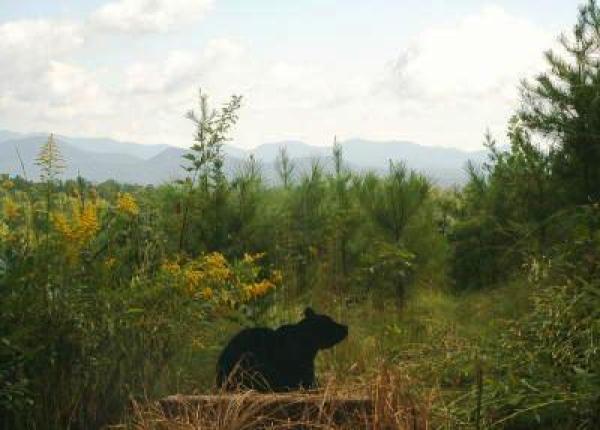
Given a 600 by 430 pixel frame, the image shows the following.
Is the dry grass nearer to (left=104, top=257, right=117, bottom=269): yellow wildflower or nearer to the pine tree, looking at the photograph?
(left=104, top=257, right=117, bottom=269): yellow wildflower

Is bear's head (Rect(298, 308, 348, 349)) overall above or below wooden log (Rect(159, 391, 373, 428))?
above

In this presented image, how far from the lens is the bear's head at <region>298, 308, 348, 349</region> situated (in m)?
4.91

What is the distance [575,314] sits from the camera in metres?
4.26

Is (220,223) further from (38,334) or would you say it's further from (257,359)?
(38,334)

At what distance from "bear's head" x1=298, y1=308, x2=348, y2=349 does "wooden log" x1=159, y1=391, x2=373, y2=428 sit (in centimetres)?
110

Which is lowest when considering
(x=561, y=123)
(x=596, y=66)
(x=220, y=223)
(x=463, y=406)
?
(x=463, y=406)

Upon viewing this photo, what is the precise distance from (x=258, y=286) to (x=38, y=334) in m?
1.57

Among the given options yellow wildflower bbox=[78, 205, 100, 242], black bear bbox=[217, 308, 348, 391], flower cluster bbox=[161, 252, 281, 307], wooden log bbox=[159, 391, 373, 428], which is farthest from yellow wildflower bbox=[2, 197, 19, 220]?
wooden log bbox=[159, 391, 373, 428]

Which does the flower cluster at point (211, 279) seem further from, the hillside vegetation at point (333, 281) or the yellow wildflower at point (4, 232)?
the yellow wildflower at point (4, 232)

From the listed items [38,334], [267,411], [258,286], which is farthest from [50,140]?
[267,411]

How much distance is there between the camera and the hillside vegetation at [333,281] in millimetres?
4074

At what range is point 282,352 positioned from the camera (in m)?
→ 4.92

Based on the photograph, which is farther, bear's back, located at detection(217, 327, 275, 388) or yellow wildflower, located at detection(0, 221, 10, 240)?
bear's back, located at detection(217, 327, 275, 388)

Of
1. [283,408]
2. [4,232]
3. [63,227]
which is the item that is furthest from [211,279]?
[283,408]
